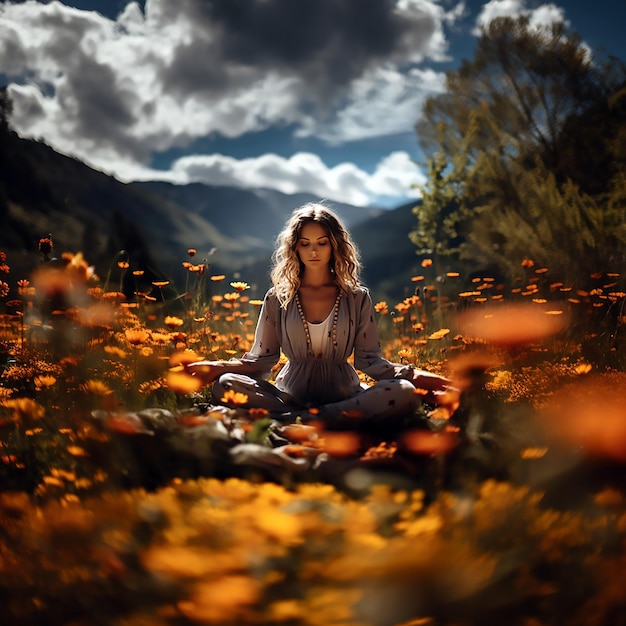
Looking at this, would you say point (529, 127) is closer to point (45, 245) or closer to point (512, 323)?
point (512, 323)

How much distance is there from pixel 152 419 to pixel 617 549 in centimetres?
156

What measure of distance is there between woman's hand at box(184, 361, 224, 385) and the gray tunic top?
167mm

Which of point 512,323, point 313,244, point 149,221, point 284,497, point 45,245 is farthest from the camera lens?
point 149,221

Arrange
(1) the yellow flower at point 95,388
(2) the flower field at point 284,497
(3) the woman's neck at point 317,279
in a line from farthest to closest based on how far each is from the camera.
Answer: (3) the woman's neck at point 317,279
(1) the yellow flower at point 95,388
(2) the flower field at point 284,497

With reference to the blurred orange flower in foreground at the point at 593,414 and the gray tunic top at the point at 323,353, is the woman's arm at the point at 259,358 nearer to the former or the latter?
the gray tunic top at the point at 323,353

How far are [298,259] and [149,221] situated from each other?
125157mm

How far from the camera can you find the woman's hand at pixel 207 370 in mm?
2818

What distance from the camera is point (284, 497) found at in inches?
55.3

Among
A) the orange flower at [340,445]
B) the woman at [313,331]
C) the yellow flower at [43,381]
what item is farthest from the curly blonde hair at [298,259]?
the yellow flower at [43,381]

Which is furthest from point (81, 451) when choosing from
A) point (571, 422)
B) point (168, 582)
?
point (571, 422)


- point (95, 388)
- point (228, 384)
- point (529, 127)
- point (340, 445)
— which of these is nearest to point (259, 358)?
point (228, 384)

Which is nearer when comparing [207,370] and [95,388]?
[95,388]

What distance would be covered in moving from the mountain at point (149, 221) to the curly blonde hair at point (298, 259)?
0.11m

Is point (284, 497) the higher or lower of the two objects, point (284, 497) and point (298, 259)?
the lower
